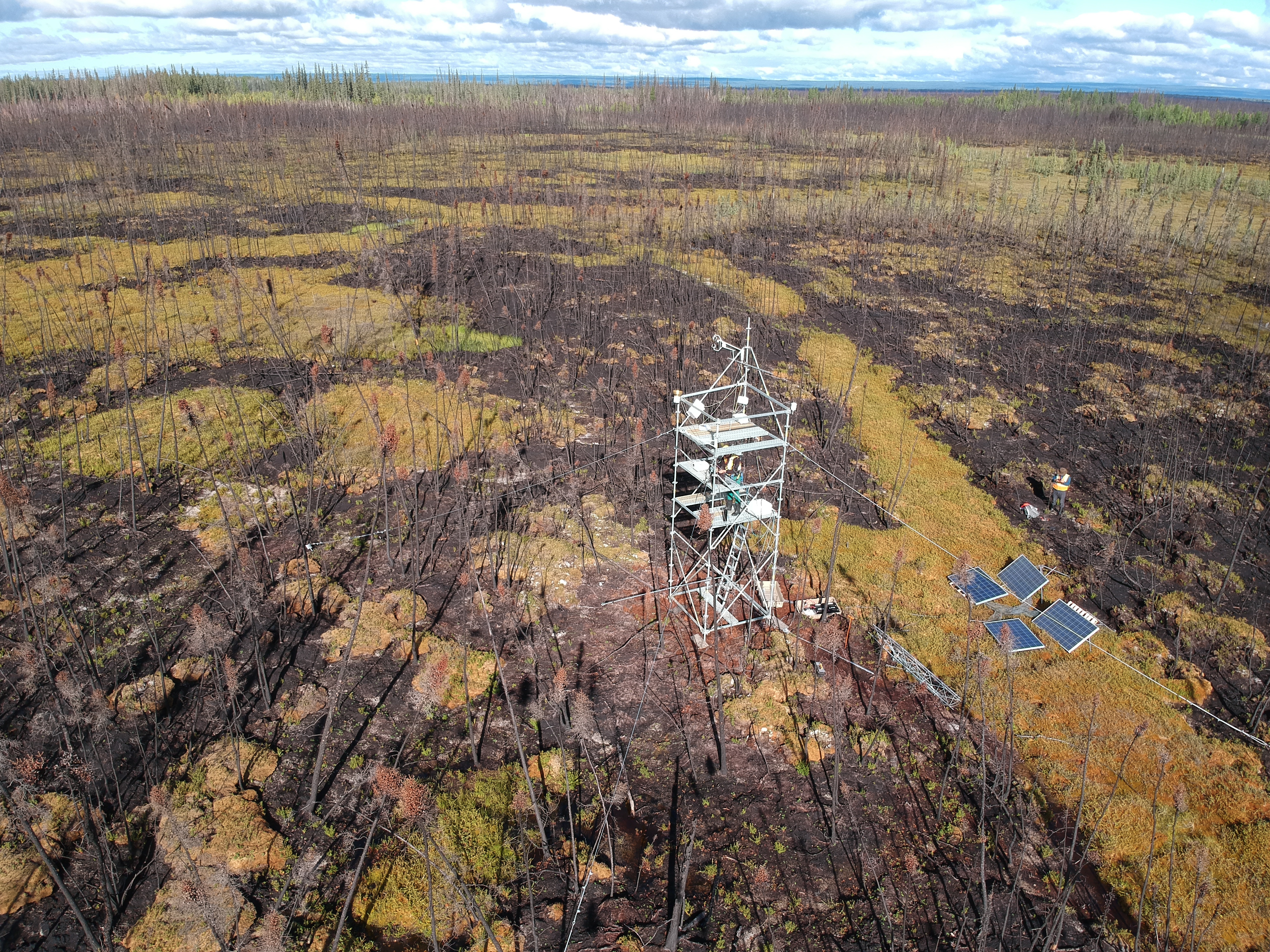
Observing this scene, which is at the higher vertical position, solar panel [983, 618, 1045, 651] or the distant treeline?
the distant treeline

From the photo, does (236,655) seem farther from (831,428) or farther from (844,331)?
(844,331)

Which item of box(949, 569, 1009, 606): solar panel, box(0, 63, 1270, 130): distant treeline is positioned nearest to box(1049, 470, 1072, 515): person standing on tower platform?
box(949, 569, 1009, 606): solar panel

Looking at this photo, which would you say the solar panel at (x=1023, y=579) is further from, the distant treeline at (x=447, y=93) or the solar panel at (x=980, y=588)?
the distant treeline at (x=447, y=93)

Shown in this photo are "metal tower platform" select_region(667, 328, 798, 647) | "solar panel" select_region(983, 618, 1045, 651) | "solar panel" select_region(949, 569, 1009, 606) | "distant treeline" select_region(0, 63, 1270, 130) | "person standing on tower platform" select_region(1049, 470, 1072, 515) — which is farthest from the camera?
"distant treeline" select_region(0, 63, 1270, 130)

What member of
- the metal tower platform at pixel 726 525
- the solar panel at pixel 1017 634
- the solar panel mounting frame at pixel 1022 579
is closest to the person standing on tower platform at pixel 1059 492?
the solar panel mounting frame at pixel 1022 579

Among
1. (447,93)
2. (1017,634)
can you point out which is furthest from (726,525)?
(447,93)

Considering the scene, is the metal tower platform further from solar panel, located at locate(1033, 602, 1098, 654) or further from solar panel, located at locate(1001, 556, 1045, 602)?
solar panel, located at locate(1033, 602, 1098, 654)
